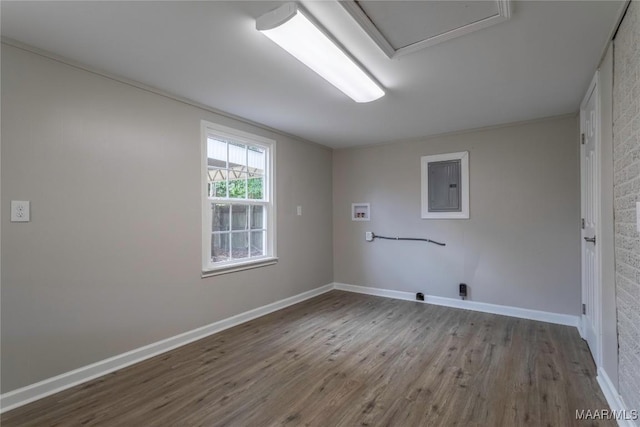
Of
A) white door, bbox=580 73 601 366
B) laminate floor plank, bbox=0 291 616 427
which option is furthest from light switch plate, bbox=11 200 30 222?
white door, bbox=580 73 601 366

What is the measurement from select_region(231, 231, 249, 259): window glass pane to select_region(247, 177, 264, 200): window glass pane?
45 centimetres

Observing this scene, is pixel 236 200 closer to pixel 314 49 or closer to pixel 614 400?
pixel 314 49

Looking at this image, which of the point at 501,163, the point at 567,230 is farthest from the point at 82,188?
the point at 567,230

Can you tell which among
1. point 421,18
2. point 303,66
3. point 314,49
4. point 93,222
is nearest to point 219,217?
point 93,222

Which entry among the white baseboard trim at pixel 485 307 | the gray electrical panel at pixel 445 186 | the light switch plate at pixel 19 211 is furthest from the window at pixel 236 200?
the gray electrical panel at pixel 445 186

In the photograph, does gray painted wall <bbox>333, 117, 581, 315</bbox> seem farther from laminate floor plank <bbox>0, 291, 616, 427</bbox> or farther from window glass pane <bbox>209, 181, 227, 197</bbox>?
window glass pane <bbox>209, 181, 227, 197</bbox>

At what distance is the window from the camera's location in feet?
10.6

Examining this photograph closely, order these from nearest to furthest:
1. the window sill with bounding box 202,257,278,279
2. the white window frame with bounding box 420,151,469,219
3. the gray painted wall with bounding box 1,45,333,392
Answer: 1. the gray painted wall with bounding box 1,45,333,392
2. the window sill with bounding box 202,257,278,279
3. the white window frame with bounding box 420,151,469,219

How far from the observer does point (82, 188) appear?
7.57 ft

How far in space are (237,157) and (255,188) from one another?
437 millimetres

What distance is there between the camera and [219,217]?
3363mm

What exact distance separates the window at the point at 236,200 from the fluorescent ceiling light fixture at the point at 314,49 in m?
1.51

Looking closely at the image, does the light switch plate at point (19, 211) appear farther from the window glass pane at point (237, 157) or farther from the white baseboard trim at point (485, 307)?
the white baseboard trim at point (485, 307)

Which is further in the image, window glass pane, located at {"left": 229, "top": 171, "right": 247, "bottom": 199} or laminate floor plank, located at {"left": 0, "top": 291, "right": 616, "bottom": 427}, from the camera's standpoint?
window glass pane, located at {"left": 229, "top": 171, "right": 247, "bottom": 199}
